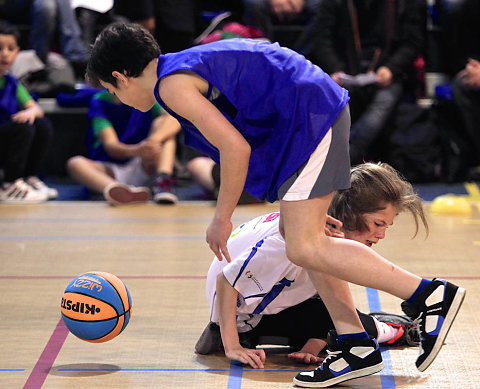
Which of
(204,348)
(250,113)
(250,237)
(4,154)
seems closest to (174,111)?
(250,113)

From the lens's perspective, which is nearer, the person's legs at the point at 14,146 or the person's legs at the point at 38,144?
the person's legs at the point at 14,146

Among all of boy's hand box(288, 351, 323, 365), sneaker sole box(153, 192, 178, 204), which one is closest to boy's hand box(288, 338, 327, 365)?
boy's hand box(288, 351, 323, 365)

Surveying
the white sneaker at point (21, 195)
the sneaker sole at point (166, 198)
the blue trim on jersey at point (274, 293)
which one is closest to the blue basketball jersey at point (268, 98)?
the blue trim on jersey at point (274, 293)

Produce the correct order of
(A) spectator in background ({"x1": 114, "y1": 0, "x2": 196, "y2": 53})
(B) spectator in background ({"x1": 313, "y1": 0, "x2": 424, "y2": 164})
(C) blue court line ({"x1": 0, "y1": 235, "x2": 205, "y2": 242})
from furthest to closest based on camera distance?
(A) spectator in background ({"x1": 114, "y1": 0, "x2": 196, "y2": 53})
(B) spectator in background ({"x1": 313, "y1": 0, "x2": 424, "y2": 164})
(C) blue court line ({"x1": 0, "y1": 235, "x2": 205, "y2": 242})

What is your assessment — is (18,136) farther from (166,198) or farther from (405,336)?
(405,336)

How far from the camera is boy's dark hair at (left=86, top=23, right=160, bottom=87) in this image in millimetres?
2537

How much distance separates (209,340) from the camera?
274cm

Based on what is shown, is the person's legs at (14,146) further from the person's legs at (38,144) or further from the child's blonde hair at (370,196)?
the child's blonde hair at (370,196)

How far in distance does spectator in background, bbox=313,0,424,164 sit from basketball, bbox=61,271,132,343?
393 cm

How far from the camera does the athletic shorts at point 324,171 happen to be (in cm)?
242

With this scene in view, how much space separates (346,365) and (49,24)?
525 centimetres

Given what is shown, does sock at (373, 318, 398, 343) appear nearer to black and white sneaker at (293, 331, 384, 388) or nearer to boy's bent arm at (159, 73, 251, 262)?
black and white sneaker at (293, 331, 384, 388)

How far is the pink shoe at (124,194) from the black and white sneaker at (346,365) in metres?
3.41

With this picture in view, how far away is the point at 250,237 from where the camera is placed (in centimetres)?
278
